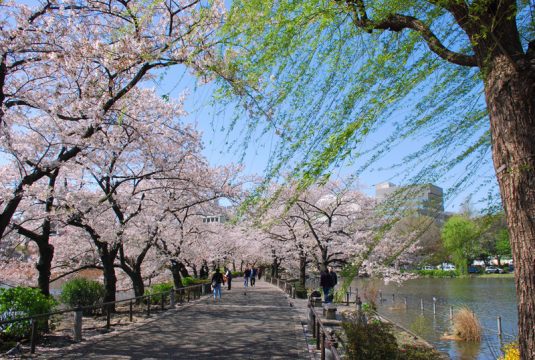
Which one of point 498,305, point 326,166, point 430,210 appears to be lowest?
point 498,305

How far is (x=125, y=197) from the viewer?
16.8 meters

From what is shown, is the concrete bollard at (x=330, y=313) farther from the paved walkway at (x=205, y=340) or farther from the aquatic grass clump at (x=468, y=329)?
the aquatic grass clump at (x=468, y=329)

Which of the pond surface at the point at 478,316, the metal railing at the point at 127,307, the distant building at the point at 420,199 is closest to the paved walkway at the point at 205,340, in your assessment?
the metal railing at the point at 127,307

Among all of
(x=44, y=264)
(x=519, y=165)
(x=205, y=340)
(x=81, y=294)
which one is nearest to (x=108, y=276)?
(x=81, y=294)

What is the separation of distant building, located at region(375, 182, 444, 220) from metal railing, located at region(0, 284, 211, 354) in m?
8.24

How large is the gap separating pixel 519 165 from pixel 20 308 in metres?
11.2

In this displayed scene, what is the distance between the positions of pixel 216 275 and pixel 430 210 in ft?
67.0

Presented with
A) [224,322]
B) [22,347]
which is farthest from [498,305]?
[22,347]

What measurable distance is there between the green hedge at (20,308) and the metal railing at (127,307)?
126 mm

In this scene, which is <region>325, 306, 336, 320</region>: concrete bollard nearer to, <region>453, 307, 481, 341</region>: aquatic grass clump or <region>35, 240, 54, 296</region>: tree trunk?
<region>453, 307, 481, 341</region>: aquatic grass clump

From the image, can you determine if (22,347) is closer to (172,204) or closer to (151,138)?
(151,138)

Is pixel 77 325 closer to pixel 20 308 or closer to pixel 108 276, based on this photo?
pixel 20 308

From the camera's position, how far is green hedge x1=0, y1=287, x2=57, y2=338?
9.64 meters

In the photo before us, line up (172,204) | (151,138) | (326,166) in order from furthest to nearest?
(172,204) < (151,138) < (326,166)
